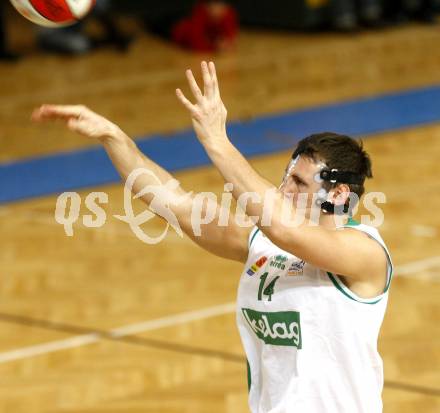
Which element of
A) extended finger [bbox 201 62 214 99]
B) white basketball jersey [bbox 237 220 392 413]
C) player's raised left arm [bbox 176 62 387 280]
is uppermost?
extended finger [bbox 201 62 214 99]

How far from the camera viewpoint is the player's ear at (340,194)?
3781mm

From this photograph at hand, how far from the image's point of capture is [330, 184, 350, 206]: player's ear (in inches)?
149

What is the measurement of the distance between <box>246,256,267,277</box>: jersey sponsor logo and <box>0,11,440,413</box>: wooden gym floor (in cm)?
230

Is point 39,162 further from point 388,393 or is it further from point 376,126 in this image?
point 388,393

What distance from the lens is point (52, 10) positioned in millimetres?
4242

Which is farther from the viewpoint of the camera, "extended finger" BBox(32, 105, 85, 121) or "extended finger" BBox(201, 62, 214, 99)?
"extended finger" BBox(32, 105, 85, 121)

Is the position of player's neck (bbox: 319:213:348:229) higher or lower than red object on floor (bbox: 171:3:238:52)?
lower

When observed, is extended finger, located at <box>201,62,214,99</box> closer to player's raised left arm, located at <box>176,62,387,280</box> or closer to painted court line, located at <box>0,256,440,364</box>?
player's raised left arm, located at <box>176,62,387,280</box>

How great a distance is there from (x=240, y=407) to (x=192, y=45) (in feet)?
33.1

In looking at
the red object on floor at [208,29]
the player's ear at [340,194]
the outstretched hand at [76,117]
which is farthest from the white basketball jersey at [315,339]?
the red object on floor at [208,29]

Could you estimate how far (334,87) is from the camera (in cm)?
1359

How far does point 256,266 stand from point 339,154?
54cm

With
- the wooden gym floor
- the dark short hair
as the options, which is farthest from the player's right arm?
the wooden gym floor

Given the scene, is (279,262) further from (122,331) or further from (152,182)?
(122,331)
